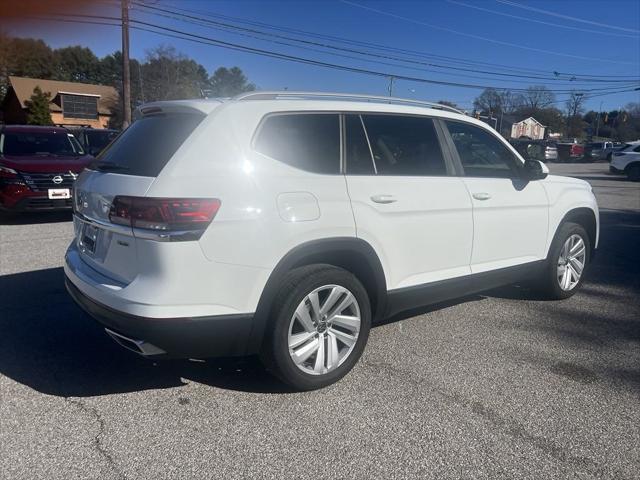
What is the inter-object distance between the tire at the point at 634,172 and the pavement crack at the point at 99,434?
2594 centimetres

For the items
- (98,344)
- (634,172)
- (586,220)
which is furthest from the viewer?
(634,172)

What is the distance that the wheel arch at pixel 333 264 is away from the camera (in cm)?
314

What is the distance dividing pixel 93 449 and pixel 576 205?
4855 mm

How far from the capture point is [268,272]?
10.2 feet

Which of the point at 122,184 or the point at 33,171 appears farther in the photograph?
the point at 33,171

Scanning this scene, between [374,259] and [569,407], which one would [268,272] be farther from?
[569,407]

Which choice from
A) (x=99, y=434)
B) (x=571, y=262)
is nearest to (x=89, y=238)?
(x=99, y=434)

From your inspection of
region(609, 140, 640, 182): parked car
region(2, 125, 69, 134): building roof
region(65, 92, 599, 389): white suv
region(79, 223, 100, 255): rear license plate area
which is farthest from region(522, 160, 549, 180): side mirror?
region(609, 140, 640, 182): parked car

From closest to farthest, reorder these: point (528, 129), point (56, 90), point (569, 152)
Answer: point (569, 152) → point (56, 90) → point (528, 129)

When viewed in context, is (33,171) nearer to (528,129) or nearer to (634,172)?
(634,172)

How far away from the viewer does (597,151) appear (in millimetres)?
44938

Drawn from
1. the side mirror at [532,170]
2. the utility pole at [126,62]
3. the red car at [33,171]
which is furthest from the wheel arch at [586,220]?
the utility pole at [126,62]

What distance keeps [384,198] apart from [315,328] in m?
1.02

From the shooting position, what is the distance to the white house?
84.8 m
